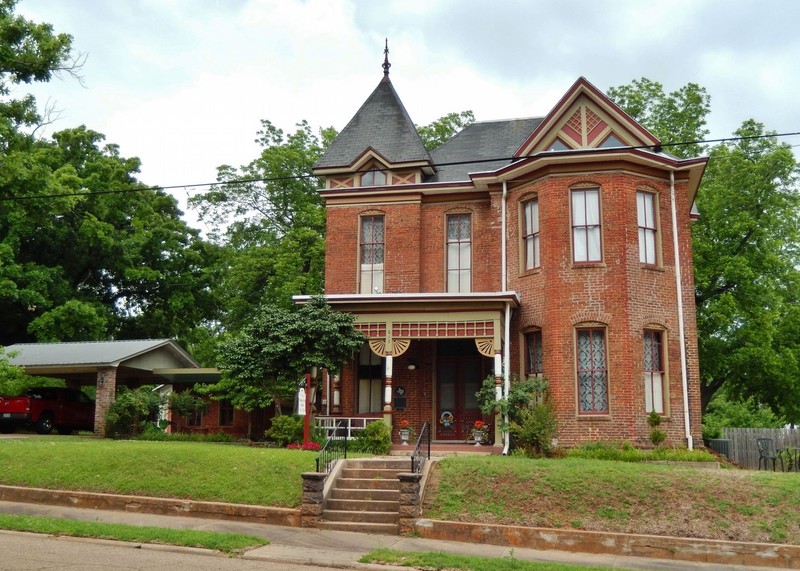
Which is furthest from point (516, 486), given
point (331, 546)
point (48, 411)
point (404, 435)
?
point (48, 411)

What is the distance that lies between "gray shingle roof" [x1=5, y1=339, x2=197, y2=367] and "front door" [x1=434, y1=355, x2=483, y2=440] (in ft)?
36.4

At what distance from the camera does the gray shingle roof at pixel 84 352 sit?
83.9 ft

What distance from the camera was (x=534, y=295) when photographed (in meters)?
20.3

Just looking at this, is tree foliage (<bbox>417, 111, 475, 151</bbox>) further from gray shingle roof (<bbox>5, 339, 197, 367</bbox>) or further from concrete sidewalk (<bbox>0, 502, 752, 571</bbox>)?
concrete sidewalk (<bbox>0, 502, 752, 571</bbox>)

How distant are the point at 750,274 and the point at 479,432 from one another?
580 inches

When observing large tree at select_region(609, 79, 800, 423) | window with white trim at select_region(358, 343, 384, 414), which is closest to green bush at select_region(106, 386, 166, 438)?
window with white trim at select_region(358, 343, 384, 414)

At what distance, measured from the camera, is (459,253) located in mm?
22719

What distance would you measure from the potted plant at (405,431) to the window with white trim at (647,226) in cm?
772

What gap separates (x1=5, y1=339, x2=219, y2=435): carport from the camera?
2511cm

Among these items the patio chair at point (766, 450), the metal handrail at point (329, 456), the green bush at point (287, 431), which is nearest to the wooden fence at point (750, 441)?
the patio chair at point (766, 450)

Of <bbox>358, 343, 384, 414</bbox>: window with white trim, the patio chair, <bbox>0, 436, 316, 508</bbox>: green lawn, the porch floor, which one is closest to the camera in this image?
<bbox>0, 436, 316, 508</bbox>: green lawn

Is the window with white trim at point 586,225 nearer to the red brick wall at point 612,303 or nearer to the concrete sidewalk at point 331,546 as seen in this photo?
the red brick wall at point 612,303

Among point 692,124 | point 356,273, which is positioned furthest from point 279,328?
point 692,124

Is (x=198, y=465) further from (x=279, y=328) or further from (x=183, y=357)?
(x=183, y=357)
